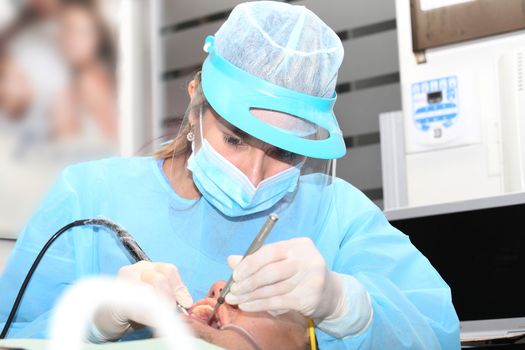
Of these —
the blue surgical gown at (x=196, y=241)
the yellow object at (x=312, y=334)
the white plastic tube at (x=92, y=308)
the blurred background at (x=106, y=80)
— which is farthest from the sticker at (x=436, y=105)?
the white plastic tube at (x=92, y=308)

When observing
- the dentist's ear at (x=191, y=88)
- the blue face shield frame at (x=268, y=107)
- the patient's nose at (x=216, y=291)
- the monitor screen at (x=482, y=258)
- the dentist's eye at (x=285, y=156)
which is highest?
the dentist's ear at (x=191, y=88)

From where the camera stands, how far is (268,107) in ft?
4.00

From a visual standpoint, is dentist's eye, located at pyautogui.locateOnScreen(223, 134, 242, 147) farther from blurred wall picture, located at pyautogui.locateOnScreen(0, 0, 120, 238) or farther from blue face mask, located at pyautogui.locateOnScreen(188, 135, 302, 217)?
blurred wall picture, located at pyautogui.locateOnScreen(0, 0, 120, 238)

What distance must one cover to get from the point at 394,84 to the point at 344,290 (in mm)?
2350

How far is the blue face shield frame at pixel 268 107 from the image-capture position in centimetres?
120

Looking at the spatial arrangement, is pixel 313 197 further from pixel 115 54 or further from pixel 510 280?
pixel 115 54

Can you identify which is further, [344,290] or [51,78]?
[51,78]

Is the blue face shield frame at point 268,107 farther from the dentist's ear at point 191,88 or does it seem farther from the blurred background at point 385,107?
the blurred background at point 385,107

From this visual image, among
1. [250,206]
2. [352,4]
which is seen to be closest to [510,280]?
[250,206]

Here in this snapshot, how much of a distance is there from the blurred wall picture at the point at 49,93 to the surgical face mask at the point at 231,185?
1759 millimetres

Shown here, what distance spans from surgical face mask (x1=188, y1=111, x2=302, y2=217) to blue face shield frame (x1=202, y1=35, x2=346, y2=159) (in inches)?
5.4

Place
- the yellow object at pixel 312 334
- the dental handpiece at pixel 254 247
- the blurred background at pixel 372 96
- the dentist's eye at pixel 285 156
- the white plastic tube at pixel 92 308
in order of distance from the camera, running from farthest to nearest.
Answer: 1. the blurred background at pixel 372 96
2. the dentist's eye at pixel 285 156
3. the yellow object at pixel 312 334
4. the dental handpiece at pixel 254 247
5. the white plastic tube at pixel 92 308

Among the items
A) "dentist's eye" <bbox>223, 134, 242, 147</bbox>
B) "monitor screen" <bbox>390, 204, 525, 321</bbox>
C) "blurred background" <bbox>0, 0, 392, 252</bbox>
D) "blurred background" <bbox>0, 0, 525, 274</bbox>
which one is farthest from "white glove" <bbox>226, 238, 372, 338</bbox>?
"blurred background" <bbox>0, 0, 392, 252</bbox>

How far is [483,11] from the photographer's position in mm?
2842
